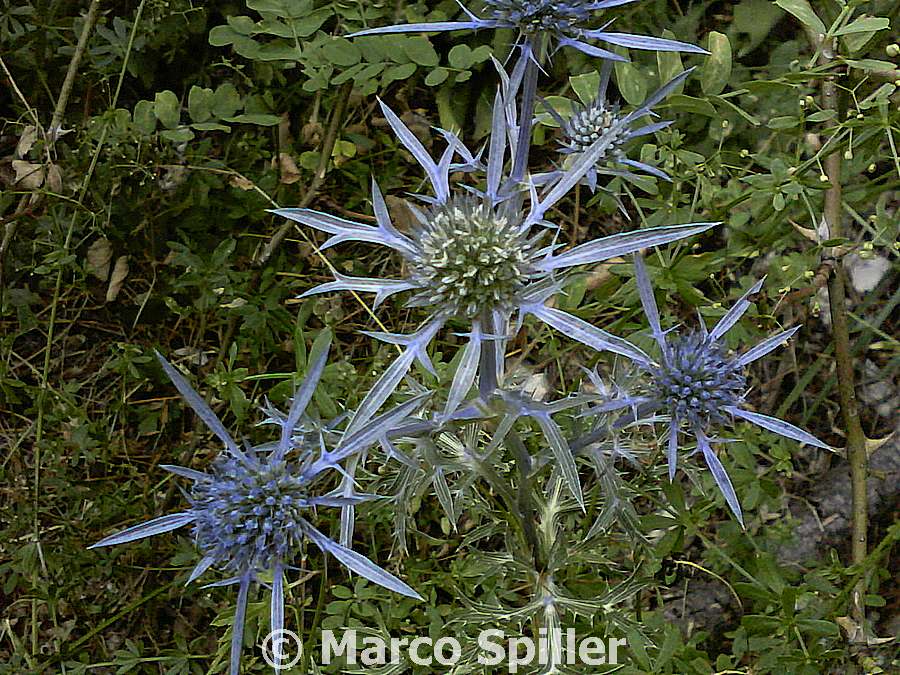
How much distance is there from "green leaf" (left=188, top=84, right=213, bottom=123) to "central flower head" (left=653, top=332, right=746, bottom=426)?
119 cm

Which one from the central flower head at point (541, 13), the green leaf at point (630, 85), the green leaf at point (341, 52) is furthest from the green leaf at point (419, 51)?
the central flower head at point (541, 13)

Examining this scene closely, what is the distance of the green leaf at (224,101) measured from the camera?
1817 millimetres

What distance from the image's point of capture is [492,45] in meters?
1.99

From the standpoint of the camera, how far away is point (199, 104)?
5.89 feet

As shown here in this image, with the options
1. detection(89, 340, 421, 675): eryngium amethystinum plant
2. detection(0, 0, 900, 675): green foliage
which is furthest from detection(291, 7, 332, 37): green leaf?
detection(89, 340, 421, 675): eryngium amethystinum plant

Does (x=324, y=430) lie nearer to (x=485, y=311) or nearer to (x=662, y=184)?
(x=485, y=311)

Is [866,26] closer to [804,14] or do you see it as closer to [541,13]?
[804,14]

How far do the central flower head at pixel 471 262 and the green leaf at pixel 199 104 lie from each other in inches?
38.1

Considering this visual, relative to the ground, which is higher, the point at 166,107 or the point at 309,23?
the point at 309,23

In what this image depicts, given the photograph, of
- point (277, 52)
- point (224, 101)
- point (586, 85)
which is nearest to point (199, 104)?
point (224, 101)

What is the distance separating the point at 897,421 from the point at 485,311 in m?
1.38

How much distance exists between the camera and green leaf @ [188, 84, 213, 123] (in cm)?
178

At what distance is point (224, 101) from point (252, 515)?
1110 mm

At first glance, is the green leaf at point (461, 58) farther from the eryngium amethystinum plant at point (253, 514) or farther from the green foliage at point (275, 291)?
the eryngium amethystinum plant at point (253, 514)
